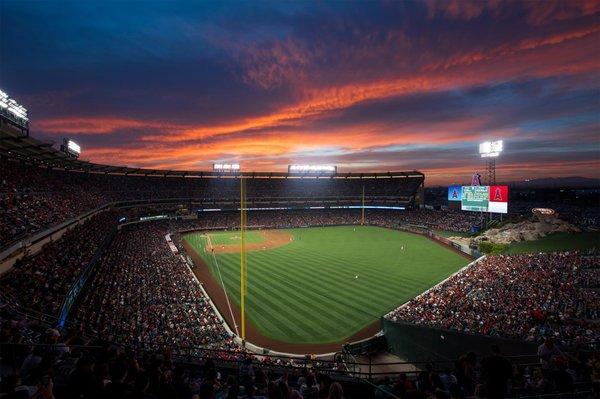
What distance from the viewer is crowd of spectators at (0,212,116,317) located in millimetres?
14094

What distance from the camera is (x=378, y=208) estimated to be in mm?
84875

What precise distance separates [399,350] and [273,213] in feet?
201

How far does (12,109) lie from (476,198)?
52.5 metres

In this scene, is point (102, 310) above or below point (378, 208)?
below

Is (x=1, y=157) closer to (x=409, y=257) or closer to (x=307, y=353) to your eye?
(x=307, y=353)

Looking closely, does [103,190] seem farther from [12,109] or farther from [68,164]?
[12,109]

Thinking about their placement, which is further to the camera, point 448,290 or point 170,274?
point 170,274

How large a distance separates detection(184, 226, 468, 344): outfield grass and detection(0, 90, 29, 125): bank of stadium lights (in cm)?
2041

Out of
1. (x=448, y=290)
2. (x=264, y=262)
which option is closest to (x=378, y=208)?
(x=264, y=262)

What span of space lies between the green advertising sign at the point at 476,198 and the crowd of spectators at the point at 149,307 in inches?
1562

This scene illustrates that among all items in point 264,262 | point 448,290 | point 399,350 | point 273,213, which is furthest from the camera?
point 273,213

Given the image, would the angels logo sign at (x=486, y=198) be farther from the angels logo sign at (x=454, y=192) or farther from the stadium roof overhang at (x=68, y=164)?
the stadium roof overhang at (x=68, y=164)

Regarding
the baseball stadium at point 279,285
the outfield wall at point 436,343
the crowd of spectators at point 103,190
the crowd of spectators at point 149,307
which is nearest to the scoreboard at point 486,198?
the baseball stadium at point 279,285

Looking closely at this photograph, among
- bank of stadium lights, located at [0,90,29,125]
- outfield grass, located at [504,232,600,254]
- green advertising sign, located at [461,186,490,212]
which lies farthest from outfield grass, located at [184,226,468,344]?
bank of stadium lights, located at [0,90,29,125]
